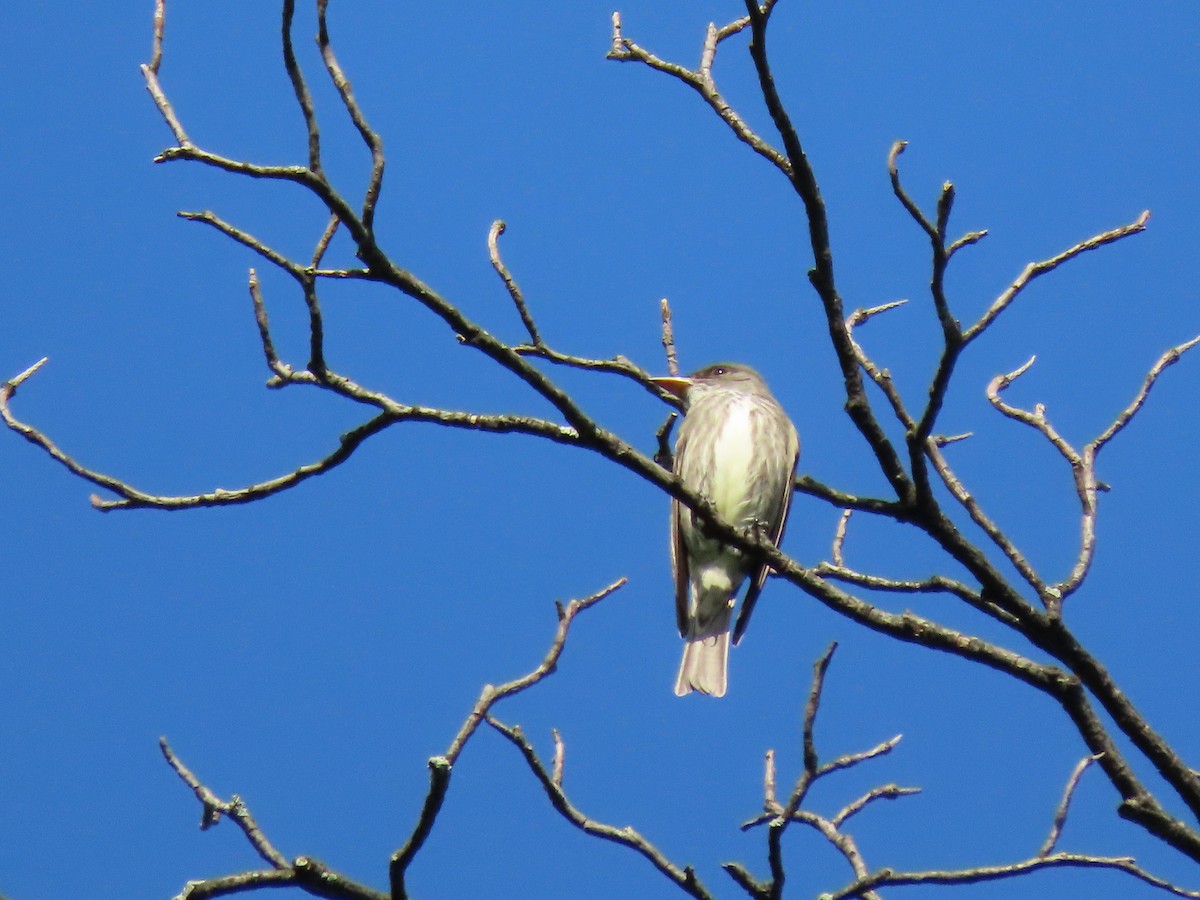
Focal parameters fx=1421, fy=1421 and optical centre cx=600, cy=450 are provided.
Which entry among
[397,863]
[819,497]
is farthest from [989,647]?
[397,863]

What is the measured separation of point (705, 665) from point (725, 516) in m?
0.76

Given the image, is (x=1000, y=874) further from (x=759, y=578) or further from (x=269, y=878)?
(x=759, y=578)

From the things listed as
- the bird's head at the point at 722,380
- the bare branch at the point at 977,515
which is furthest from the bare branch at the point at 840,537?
the bird's head at the point at 722,380

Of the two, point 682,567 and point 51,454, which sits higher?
point 682,567

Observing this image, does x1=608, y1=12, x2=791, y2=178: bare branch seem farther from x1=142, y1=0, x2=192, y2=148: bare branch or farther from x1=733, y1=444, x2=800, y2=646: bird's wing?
x1=733, y1=444, x2=800, y2=646: bird's wing

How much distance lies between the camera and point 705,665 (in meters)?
7.21

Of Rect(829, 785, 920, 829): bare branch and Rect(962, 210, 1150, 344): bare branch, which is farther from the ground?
Rect(962, 210, 1150, 344): bare branch

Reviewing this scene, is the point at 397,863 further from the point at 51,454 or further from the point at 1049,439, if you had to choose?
the point at 1049,439

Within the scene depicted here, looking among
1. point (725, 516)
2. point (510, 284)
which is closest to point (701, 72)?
point (510, 284)

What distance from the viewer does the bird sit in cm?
718

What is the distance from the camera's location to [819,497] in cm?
427

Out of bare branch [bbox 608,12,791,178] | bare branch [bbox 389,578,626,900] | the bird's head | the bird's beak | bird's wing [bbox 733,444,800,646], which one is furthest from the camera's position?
the bird's head

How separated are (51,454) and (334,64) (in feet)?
3.88

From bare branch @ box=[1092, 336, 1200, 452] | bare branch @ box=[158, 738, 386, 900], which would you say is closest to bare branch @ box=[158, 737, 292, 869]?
bare branch @ box=[158, 738, 386, 900]
